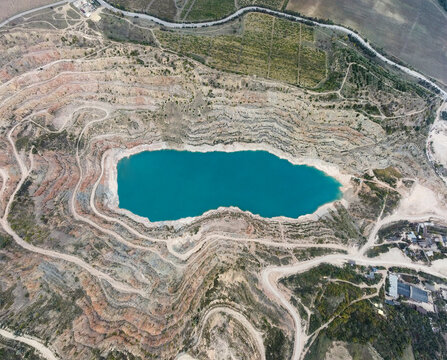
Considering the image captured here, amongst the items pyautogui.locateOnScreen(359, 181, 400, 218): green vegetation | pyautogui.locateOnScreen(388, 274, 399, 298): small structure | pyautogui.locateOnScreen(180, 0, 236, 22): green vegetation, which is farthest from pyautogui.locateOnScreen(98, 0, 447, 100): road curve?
pyautogui.locateOnScreen(388, 274, 399, 298): small structure

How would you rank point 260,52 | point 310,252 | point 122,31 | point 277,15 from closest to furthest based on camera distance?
point 310,252 → point 122,31 → point 260,52 → point 277,15

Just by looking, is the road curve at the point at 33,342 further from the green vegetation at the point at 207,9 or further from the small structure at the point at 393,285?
the green vegetation at the point at 207,9

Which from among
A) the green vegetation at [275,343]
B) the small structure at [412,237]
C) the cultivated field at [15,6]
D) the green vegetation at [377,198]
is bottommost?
the green vegetation at [275,343]

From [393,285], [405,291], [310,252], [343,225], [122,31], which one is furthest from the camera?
[122,31]

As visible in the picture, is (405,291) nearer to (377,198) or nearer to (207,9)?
(377,198)

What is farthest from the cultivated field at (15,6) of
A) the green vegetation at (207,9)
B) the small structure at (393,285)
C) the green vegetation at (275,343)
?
the small structure at (393,285)

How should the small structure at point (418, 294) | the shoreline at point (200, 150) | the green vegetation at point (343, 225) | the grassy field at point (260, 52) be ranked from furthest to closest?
1. the grassy field at point (260, 52)
2. the shoreline at point (200, 150)
3. the green vegetation at point (343, 225)
4. the small structure at point (418, 294)

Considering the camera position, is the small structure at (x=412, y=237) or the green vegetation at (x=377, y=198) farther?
the green vegetation at (x=377, y=198)

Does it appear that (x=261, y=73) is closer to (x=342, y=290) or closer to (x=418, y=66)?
(x=418, y=66)

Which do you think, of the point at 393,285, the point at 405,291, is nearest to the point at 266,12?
the point at 393,285
